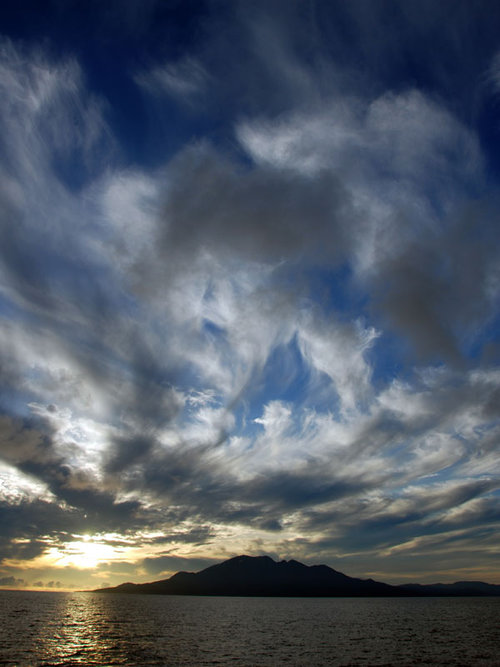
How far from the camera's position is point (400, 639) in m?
92.4

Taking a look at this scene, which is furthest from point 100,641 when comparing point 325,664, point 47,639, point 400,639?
point 400,639

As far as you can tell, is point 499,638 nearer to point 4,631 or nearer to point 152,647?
point 152,647

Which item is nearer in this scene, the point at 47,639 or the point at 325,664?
the point at 325,664

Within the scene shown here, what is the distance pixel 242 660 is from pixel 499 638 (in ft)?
241

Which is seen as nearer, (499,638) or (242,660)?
(242,660)

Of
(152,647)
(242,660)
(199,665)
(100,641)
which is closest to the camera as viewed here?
(199,665)

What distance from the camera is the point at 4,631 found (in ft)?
323

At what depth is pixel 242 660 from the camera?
6209 cm

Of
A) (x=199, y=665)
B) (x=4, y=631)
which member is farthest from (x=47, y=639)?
(x=199, y=665)

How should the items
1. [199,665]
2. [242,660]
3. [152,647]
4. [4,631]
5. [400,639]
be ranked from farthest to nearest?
[4,631]
[400,639]
[152,647]
[242,660]
[199,665]

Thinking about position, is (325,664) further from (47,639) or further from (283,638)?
(47,639)

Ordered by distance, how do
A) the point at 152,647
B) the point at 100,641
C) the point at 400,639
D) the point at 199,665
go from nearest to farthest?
the point at 199,665 < the point at 152,647 < the point at 100,641 < the point at 400,639

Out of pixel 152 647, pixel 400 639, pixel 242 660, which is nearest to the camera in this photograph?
pixel 242 660

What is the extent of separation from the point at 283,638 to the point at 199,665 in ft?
149
